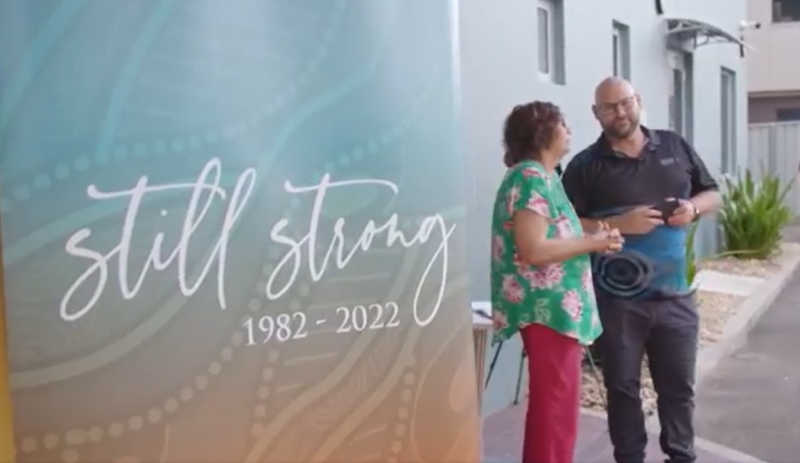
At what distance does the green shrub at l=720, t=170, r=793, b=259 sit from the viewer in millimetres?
13914

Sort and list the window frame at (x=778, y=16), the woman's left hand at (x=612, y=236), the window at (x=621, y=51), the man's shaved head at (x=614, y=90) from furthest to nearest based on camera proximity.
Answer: the window frame at (x=778, y=16)
the window at (x=621, y=51)
the man's shaved head at (x=614, y=90)
the woman's left hand at (x=612, y=236)

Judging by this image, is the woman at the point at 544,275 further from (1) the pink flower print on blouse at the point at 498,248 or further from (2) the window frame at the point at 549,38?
(2) the window frame at the point at 549,38

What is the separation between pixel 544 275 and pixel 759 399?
3.56m

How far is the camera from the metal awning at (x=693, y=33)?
437 inches

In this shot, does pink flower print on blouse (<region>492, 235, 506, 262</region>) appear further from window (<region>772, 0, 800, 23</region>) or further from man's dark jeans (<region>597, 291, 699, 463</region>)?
window (<region>772, 0, 800, 23</region>)

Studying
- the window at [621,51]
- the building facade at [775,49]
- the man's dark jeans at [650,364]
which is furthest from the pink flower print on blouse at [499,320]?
the building facade at [775,49]

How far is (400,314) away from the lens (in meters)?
3.00

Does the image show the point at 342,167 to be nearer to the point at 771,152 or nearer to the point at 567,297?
the point at 567,297

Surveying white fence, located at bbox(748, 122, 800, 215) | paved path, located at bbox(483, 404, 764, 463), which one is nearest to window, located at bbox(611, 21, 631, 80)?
paved path, located at bbox(483, 404, 764, 463)

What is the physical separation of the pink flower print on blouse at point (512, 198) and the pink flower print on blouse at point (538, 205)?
0.05 meters

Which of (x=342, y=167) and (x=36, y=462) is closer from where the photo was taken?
(x=36, y=462)

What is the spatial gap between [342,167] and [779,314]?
345 inches

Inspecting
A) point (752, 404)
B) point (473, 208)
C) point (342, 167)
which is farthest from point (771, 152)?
point (342, 167)

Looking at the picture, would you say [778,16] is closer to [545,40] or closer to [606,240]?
[545,40]
